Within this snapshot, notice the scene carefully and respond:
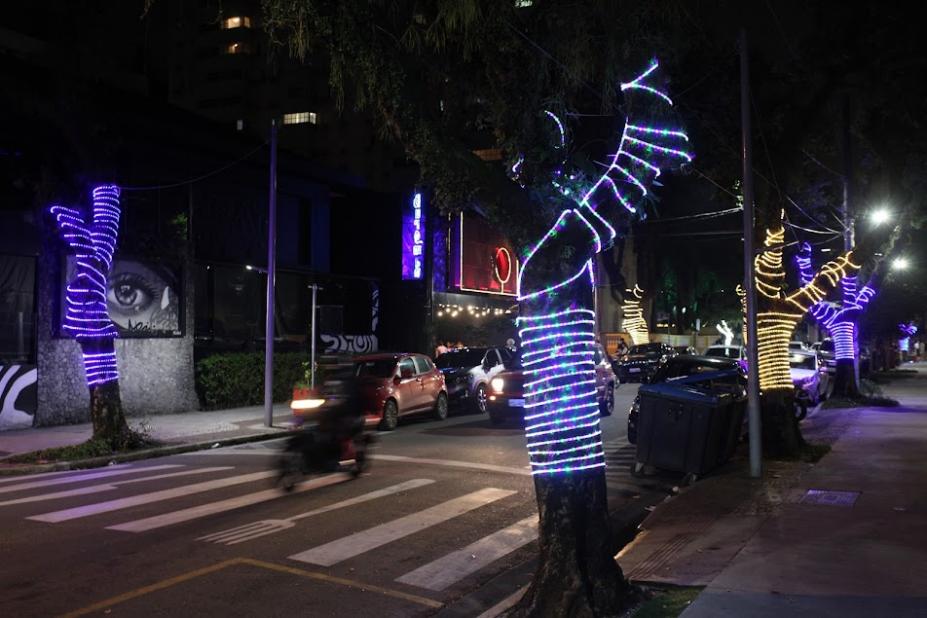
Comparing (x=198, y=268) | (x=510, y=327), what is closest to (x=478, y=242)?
(x=510, y=327)

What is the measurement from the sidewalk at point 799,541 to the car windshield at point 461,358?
37.2 feet

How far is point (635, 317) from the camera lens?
172 feet

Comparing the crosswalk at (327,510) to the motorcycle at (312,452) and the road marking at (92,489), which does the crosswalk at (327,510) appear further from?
the motorcycle at (312,452)

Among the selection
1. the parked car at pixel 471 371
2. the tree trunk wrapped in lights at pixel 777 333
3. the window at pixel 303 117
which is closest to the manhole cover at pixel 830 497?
the tree trunk wrapped in lights at pixel 777 333

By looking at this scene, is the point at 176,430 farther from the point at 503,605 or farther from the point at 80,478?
the point at 503,605

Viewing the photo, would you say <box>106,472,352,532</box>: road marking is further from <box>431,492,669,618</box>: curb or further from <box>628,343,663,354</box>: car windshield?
<box>628,343,663,354</box>: car windshield

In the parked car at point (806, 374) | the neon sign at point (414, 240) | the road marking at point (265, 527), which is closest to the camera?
the road marking at point (265, 527)

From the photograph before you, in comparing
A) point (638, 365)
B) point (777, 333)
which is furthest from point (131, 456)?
point (638, 365)

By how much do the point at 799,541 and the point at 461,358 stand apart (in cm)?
1559

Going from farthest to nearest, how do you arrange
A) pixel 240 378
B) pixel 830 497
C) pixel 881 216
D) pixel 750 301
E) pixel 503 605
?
1. pixel 240 378
2. pixel 881 216
3. pixel 750 301
4. pixel 830 497
5. pixel 503 605

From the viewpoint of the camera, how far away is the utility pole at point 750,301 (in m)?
10.7

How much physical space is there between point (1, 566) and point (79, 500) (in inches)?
118

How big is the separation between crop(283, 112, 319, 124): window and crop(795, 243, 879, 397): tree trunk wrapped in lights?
6583 cm

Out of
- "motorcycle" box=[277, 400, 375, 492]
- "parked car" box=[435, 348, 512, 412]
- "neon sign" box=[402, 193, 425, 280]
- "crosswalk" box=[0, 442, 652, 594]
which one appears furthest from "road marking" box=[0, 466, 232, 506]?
"neon sign" box=[402, 193, 425, 280]
